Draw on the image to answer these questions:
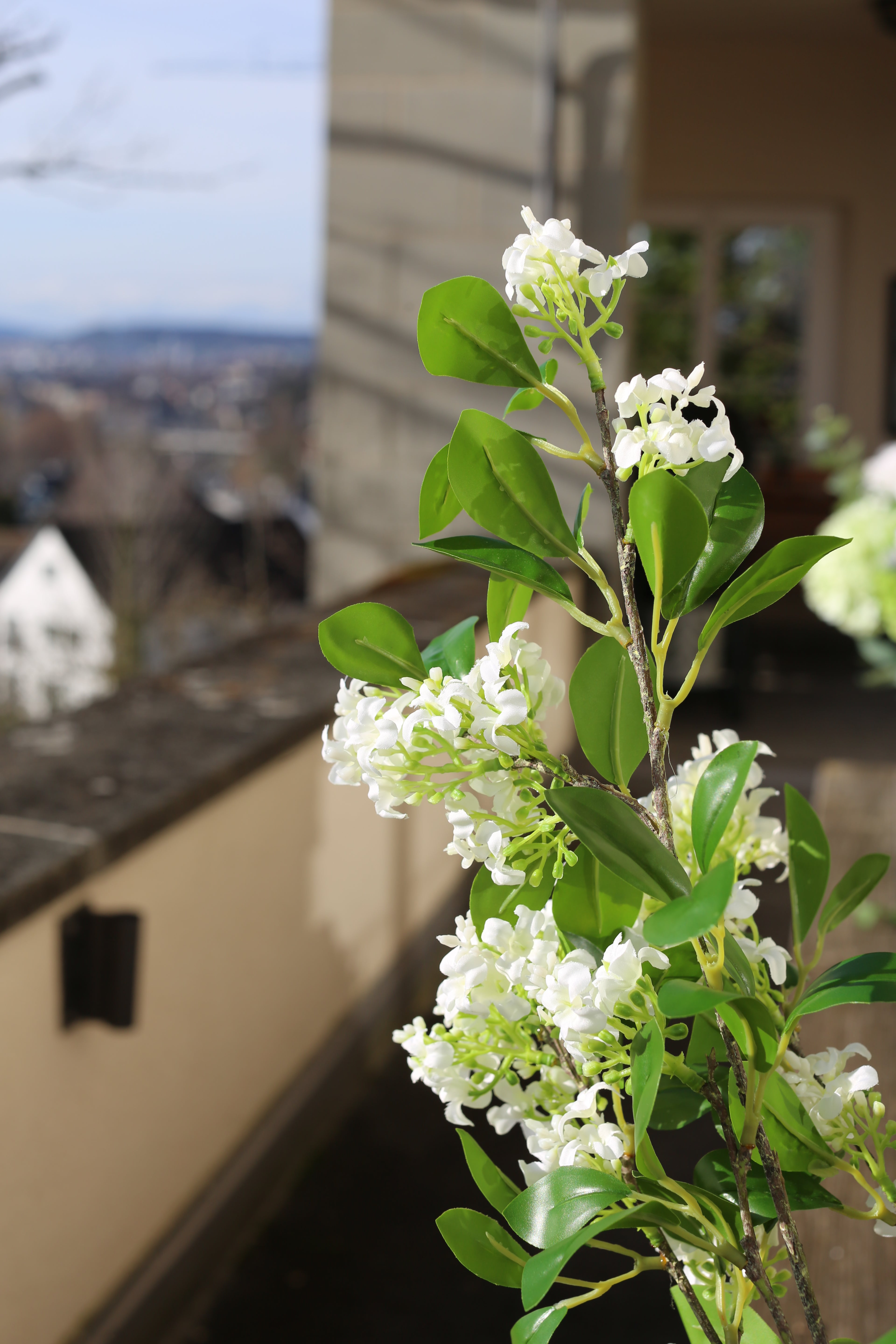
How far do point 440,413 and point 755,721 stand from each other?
1721 mm

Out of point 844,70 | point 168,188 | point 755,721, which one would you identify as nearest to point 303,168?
point 844,70

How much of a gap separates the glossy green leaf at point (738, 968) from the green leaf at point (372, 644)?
121 millimetres

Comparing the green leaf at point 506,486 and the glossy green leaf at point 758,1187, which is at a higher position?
the green leaf at point 506,486

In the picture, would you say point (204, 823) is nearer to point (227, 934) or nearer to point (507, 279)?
point (227, 934)

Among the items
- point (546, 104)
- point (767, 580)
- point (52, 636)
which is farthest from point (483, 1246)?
point (546, 104)

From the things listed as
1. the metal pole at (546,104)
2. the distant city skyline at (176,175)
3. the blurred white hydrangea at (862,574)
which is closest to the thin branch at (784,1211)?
the blurred white hydrangea at (862,574)

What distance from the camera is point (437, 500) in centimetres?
40

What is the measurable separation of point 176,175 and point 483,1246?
407cm

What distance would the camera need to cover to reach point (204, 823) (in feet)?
5.45

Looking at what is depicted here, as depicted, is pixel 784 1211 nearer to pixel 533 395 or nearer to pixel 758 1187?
pixel 758 1187

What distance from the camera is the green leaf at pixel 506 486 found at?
0.37 m

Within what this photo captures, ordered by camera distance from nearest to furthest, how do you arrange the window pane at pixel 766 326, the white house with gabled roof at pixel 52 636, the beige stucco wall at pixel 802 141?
the white house with gabled roof at pixel 52 636, the beige stucco wall at pixel 802 141, the window pane at pixel 766 326

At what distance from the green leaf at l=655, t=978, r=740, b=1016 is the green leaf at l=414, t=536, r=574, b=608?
0.35ft

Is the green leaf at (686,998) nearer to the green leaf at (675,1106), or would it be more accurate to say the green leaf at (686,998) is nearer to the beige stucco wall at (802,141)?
the green leaf at (675,1106)
